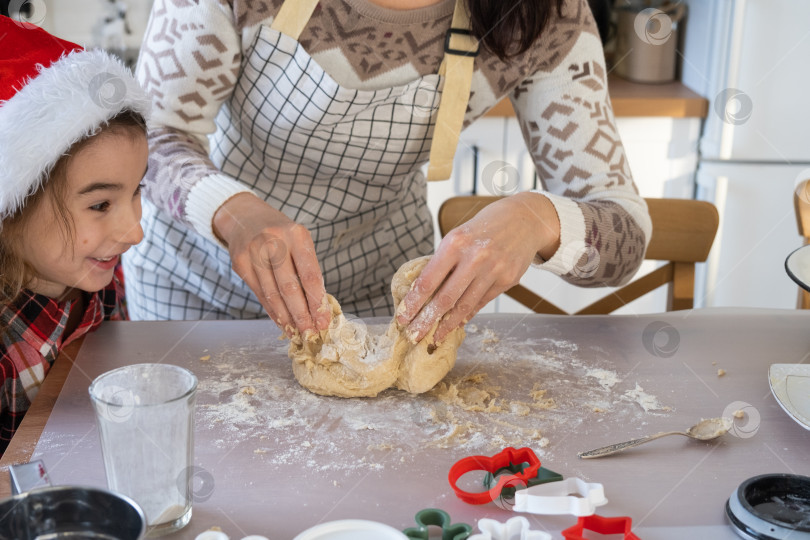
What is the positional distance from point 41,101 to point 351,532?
70 centimetres

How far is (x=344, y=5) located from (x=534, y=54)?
322 mm

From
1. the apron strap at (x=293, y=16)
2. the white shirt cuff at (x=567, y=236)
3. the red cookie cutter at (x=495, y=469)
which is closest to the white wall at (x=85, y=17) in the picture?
the apron strap at (x=293, y=16)

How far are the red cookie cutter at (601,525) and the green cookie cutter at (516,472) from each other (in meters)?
0.07

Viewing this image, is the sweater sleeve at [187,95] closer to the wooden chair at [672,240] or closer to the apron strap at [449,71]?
the apron strap at [449,71]

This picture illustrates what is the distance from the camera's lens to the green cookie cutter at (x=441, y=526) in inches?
29.6

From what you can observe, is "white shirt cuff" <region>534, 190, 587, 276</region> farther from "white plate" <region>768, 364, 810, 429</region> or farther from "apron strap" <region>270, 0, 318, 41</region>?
"apron strap" <region>270, 0, 318, 41</region>

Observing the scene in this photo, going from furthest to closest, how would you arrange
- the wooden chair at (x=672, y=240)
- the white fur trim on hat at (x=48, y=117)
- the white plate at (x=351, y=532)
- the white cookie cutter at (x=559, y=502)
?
the wooden chair at (x=672, y=240) → the white fur trim on hat at (x=48, y=117) → the white cookie cutter at (x=559, y=502) → the white plate at (x=351, y=532)

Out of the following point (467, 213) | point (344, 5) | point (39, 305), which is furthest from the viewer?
point (467, 213)

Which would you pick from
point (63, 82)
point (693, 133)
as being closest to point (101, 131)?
point (63, 82)

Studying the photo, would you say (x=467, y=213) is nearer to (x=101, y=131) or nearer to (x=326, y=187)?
(x=326, y=187)

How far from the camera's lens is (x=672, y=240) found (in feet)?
5.25

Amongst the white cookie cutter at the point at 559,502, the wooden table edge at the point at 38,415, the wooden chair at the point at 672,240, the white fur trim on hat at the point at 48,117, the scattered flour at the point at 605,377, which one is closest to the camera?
the white cookie cutter at the point at 559,502

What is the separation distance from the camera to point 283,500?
2.75 ft

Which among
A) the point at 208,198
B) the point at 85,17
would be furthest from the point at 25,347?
the point at 85,17
